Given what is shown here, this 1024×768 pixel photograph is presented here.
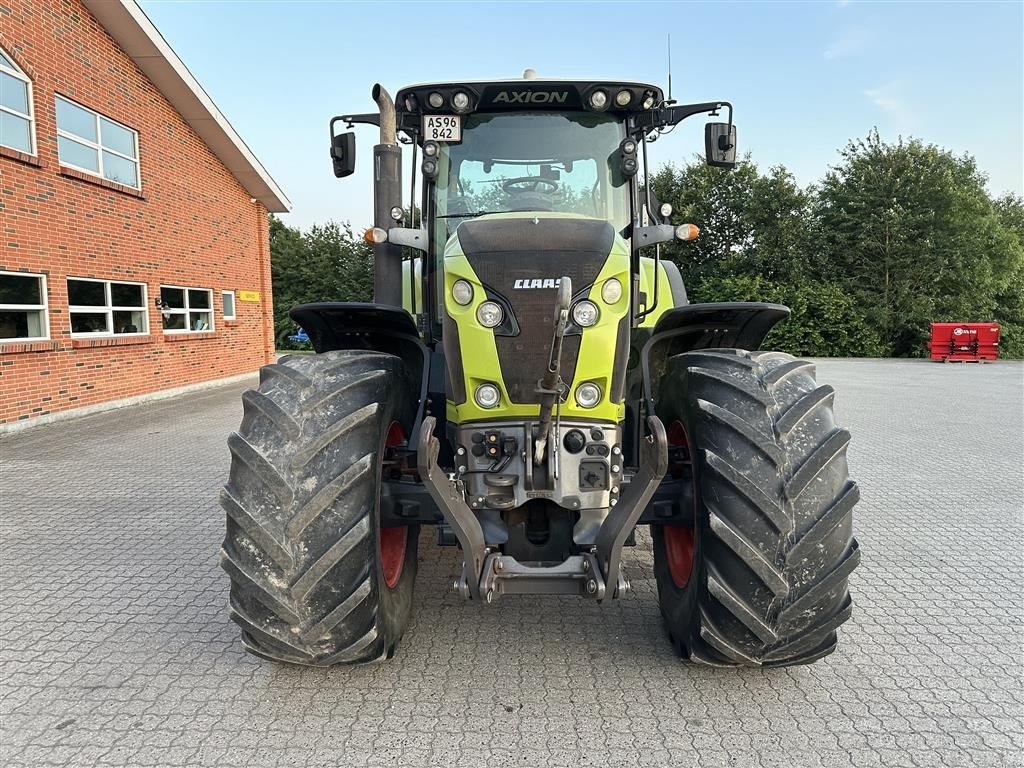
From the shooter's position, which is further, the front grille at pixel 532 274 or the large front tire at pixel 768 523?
the front grille at pixel 532 274

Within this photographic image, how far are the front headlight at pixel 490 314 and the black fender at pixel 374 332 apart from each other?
2.33 feet

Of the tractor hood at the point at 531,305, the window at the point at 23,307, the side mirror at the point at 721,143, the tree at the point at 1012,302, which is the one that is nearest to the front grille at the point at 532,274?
the tractor hood at the point at 531,305

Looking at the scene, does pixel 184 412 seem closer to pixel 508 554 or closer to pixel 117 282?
pixel 117 282

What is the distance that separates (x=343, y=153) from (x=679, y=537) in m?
2.75

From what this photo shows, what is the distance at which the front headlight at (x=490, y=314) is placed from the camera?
8.69 feet

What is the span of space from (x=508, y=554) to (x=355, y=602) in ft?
2.16

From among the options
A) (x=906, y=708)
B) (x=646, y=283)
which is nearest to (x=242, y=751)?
(x=906, y=708)

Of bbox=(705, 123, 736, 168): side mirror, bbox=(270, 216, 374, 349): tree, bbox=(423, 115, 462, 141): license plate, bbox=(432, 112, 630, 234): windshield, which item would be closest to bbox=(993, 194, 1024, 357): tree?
bbox=(270, 216, 374, 349): tree

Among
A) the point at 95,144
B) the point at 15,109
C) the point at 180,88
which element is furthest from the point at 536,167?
the point at 180,88

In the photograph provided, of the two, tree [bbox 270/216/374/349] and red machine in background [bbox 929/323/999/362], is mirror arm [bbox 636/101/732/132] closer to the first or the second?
red machine in background [bbox 929/323/999/362]

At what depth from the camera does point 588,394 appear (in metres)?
2.72

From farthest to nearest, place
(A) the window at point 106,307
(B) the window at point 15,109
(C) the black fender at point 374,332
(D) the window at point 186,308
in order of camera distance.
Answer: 1. (D) the window at point 186,308
2. (A) the window at point 106,307
3. (B) the window at point 15,109
4. (C) the black fender at point 374,332

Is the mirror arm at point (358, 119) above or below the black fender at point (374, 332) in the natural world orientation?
above

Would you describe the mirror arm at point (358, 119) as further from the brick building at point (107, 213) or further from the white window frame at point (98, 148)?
the white window frame at point (98, 148)
